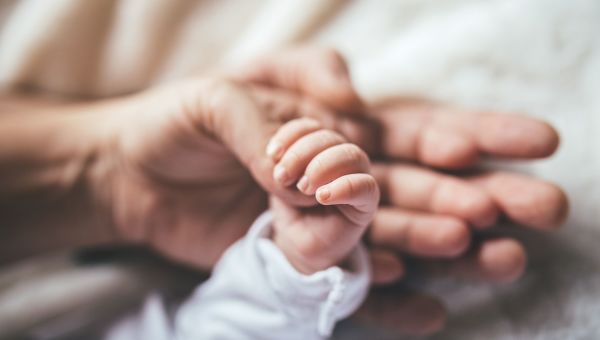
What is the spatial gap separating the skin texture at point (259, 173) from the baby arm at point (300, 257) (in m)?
0.02

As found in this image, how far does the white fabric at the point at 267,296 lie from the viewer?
390 mm

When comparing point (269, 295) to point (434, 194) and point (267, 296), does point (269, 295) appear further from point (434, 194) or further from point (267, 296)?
point (434, 194)

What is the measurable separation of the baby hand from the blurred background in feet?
0.47

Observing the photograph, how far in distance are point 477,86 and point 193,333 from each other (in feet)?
1.24

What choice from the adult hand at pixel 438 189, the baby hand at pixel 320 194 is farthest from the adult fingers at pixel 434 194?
the baby hand at pixel 320 194

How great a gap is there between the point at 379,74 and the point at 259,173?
277 mm

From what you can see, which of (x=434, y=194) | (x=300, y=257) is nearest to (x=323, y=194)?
(x=300, y=257)

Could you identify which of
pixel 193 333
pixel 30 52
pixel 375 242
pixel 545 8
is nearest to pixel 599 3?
pixel 545 8

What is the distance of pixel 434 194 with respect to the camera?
1.61 ft

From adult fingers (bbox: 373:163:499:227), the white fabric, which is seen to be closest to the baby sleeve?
the white fabric

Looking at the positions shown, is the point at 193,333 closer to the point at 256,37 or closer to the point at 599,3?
the point at 256,37

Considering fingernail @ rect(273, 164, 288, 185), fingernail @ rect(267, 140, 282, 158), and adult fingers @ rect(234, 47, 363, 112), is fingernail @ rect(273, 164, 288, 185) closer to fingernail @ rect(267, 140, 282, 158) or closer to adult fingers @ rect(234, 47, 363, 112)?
fingernail @ rect(267, 140, 282, 158)

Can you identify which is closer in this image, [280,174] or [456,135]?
[280,174]

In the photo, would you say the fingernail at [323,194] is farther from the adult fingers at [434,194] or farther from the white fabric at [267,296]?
the adult fingers at [434,194]
